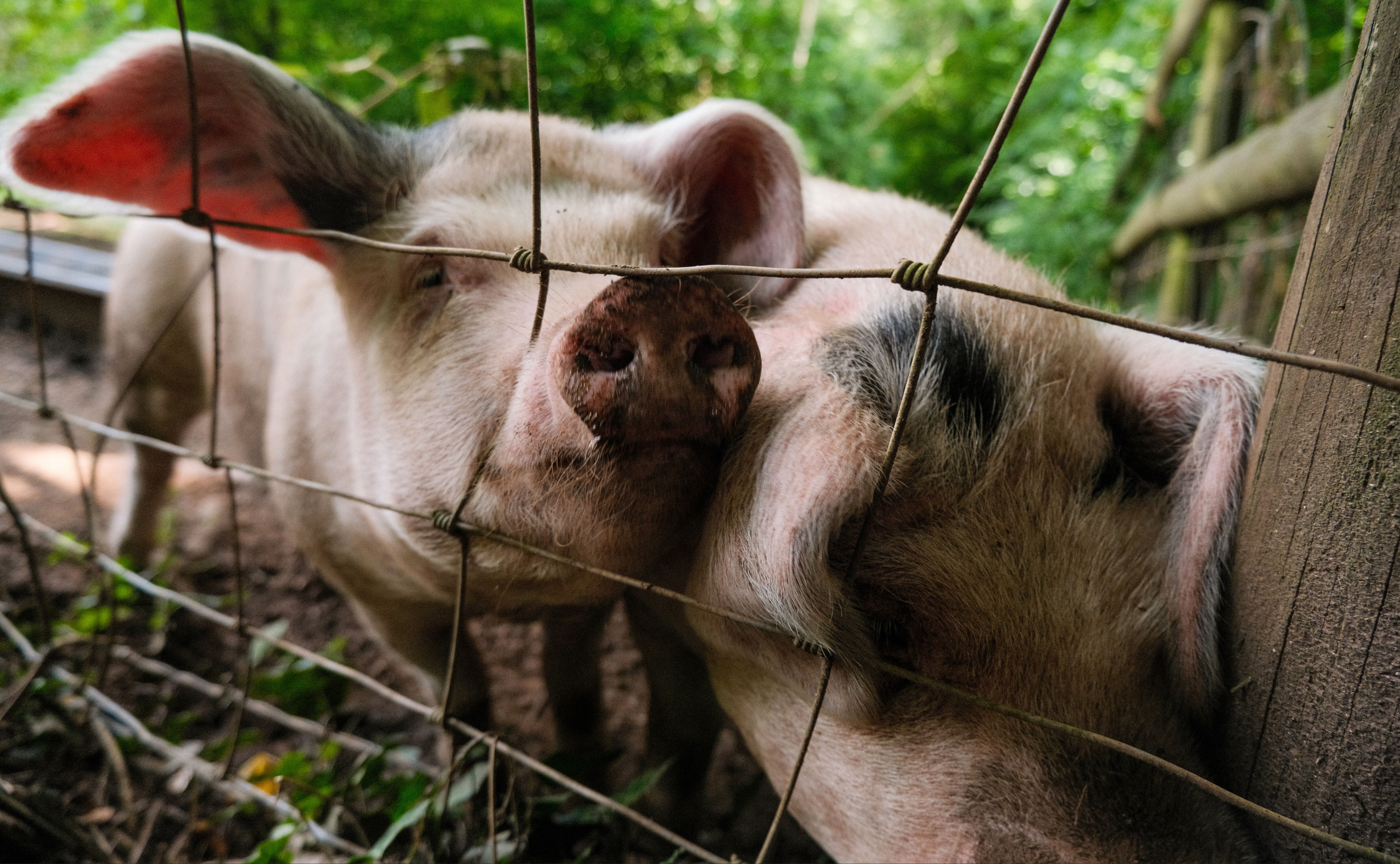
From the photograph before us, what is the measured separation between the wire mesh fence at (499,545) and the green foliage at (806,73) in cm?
70

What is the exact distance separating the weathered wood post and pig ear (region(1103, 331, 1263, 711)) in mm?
121

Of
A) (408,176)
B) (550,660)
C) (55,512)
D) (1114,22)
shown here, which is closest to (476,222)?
(408,176)

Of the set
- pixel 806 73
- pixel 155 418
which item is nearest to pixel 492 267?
pixel 155 418

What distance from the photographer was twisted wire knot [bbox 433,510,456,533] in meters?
1.31

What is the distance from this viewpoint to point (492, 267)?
154 cm

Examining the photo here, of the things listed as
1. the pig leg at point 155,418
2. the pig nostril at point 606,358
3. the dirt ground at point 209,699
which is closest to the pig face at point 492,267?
the pig nostril at point 606,358

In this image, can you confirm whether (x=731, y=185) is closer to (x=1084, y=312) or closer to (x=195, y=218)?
(x=195, y=218)

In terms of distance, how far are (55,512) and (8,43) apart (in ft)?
20.9

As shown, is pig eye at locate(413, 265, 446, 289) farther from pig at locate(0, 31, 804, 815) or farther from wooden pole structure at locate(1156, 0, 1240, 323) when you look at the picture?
wooden pole structure at locate(1156, 0, 1240, 323)

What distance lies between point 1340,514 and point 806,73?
19.6ft

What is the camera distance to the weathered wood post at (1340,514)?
2.61ft

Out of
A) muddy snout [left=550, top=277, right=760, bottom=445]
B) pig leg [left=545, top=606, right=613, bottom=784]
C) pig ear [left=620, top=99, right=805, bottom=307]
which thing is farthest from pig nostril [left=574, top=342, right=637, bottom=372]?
pig leg [left=545, top=606, right=613, bottom=784]

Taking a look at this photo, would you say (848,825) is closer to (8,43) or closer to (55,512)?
(55,512)

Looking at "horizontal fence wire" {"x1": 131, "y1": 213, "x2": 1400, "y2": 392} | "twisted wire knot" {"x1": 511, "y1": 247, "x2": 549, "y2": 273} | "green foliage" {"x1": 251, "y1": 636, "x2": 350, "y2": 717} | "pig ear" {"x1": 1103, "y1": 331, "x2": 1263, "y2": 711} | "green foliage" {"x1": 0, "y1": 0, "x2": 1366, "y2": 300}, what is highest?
"green foliage" {"x1": 0, "y1": 0, "x2": 1366, "y2": 300}
